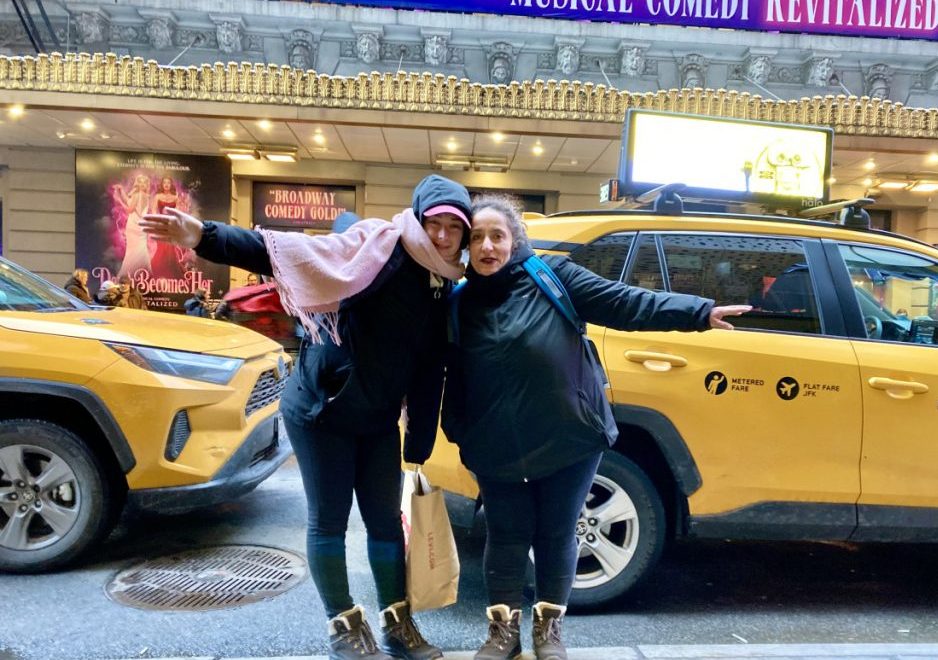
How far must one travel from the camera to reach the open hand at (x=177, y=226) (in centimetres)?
209

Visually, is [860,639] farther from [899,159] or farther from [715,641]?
[899,159]

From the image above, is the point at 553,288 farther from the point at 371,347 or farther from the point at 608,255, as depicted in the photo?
the point at 608,255

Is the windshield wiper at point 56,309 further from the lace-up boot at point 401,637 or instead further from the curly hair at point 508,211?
the curly hair at point 508,211

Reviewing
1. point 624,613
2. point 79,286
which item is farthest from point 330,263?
point 79,286

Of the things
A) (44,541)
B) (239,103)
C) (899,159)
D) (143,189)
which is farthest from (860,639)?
(143,189)

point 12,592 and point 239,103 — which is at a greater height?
point 239,103

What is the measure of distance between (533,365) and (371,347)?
0.56 metres

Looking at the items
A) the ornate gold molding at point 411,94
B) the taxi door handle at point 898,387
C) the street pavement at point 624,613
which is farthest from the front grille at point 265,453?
the ornate gold molding at point 411,94

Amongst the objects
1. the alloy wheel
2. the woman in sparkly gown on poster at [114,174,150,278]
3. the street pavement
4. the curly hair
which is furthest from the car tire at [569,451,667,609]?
the woman in sparkly gown on poster at [114,174,150,278]

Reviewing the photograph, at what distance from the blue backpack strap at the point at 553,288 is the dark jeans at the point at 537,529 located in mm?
516

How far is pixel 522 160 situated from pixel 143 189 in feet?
22.7

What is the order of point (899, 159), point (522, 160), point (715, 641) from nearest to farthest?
point (715, 641)
point (899, 159)
point (522, 160)

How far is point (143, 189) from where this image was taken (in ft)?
40.3

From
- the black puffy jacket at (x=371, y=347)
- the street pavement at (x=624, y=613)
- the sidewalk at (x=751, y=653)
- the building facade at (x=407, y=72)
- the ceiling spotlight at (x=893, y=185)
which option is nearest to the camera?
the black puffy jacket at (x=371, y=347)
